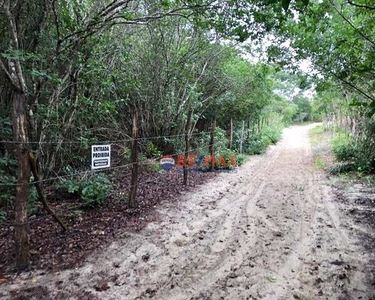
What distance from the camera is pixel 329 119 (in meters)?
20.0

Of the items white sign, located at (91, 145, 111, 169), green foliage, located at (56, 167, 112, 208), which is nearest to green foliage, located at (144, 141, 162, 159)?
green foliage, located at (56, 167, 112, 208)

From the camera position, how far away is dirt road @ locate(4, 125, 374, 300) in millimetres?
2371

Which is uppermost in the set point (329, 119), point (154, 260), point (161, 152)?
point (329, 119)

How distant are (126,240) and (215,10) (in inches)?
129

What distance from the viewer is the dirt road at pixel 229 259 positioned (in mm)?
2371

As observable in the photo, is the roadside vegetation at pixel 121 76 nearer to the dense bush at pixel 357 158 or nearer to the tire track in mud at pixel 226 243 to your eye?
the dense bush at pixel 357 158

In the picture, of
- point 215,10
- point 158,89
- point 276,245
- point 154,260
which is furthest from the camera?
point 158,89

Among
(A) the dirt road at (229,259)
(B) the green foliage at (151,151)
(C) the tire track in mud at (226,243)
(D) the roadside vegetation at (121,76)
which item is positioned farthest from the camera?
(B) the green foliage at (151,151)

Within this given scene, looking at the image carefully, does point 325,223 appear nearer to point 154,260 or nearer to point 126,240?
point 154,260

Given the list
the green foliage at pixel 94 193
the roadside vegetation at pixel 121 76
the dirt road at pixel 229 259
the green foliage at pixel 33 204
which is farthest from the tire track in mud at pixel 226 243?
the green foliage at pixel 33 204

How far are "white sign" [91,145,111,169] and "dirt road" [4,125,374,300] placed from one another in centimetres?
102

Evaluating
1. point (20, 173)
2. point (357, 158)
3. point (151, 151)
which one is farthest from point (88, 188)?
point (357, 158)

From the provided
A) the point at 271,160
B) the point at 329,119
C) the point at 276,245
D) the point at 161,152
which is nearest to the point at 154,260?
the point at 276,245

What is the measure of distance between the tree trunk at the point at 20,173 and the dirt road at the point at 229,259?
0.41m
